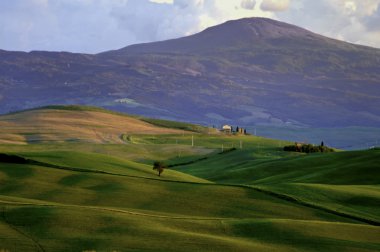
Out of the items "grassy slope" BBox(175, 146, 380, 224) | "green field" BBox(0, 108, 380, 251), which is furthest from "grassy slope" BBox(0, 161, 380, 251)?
"grassy slope" BBox(175, 146, 380, 224)

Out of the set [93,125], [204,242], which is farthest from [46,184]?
[93,125]

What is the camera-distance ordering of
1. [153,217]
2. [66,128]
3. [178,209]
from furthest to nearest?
[66,128], [178,209], [153,217]

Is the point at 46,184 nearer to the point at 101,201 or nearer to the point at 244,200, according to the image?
the point at 101,201

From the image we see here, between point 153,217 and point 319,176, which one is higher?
point 319,176

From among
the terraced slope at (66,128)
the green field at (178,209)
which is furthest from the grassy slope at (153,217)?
the terraced slope at (66,128)

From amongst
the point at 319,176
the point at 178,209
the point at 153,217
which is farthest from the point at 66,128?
the point at 153,217

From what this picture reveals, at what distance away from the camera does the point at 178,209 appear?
46094 mm

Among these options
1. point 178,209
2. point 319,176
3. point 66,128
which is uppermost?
point 66,128

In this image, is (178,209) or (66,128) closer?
(178,209)

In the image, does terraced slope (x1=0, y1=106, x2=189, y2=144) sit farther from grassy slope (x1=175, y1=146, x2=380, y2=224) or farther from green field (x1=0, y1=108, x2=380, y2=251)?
green field (x1=0, y1=108, x2=380, y2=251)

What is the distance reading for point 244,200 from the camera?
5009 centimetres

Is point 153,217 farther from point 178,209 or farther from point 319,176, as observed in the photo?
point 319,176

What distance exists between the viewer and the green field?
112 ft

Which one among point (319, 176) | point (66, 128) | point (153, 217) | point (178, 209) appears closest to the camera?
point (153, 217)
